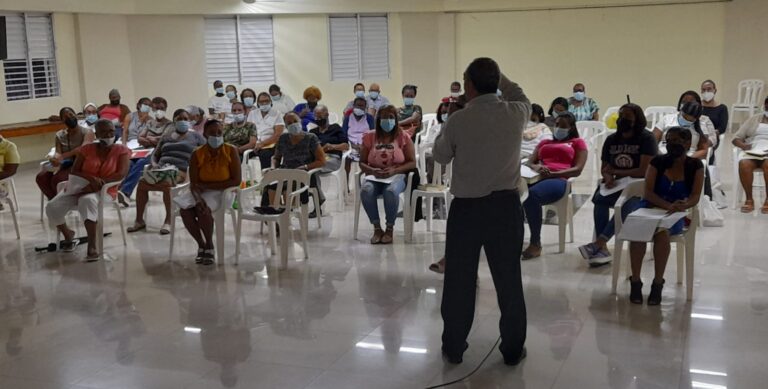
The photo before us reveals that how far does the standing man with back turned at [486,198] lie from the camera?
12.2 ft

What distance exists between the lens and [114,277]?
19.0ft

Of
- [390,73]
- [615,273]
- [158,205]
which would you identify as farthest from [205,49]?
[615,273]

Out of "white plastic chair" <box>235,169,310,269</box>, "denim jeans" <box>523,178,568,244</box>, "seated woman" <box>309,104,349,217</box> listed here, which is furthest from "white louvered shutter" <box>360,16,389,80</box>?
"denim jeans" <box>523,178,568,244</box>

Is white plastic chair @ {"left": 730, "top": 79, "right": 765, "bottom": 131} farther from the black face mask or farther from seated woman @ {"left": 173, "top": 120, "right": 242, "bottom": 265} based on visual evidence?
the black face mask

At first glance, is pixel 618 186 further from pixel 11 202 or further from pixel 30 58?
pixel 30 58

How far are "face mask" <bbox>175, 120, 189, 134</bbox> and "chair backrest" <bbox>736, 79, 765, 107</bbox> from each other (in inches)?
348

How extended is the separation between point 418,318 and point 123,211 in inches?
176

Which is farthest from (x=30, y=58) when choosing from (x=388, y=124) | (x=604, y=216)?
(x=604, y=216)

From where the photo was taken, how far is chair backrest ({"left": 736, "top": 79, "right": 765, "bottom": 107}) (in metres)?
12.6

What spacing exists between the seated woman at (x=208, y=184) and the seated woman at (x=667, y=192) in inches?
113

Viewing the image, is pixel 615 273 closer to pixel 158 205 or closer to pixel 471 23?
pixel 158 205

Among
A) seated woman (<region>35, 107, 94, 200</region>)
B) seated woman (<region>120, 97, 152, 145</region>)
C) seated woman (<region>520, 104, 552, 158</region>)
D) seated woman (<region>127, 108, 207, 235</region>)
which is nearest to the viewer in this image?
seated woman (<region>35, 107, 94, 200</region>)

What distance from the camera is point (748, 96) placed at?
41.5 feet

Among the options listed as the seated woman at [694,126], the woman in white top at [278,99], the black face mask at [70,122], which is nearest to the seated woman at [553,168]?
the seated woman at [694,126]
